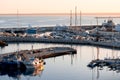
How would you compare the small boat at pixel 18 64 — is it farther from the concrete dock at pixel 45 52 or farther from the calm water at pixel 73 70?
the concrete dock at pixel 45 52

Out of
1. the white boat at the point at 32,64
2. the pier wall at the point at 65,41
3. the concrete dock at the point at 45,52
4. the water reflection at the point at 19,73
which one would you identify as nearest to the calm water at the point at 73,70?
the water reflection at the point at 19,73

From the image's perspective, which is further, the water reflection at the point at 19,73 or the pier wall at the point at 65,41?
the pier wall at the point at 65,41

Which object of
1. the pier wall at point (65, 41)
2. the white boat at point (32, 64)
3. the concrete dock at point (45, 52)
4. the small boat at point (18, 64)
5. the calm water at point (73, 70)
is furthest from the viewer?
the pier wall at point (65, 41)

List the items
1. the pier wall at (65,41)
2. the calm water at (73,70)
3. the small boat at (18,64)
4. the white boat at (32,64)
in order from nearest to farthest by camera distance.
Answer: the calm water at (73,70) < the small boat at (18,64) < the white boat at (32,64) < the pier wall at (65,41)

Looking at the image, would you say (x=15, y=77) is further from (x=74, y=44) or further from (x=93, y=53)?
(x=74, y=44)

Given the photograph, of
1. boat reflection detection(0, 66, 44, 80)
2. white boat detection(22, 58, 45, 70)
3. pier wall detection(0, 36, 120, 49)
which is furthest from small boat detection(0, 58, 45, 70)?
pier wall detection(0, 36, 120, 49)

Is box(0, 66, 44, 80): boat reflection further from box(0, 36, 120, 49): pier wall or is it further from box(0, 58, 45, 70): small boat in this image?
box(0, 36, 120, 49): pier wall

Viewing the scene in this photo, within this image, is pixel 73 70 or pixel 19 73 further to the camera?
pixel 73 70

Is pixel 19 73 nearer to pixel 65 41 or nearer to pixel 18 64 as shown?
pixel 18 64

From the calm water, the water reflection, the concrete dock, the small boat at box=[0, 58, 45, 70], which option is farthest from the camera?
the concrete dock

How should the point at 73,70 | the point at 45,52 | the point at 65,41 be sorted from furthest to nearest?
the point at 65,41
the point at 45,52
the point at 73,70

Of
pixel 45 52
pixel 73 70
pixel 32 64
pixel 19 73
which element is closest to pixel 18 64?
pixel 32 64

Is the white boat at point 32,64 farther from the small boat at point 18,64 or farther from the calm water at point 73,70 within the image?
the calm water at point 73,70

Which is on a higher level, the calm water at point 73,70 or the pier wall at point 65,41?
the pier wall at point 65,41
